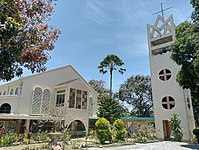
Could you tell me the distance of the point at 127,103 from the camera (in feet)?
137

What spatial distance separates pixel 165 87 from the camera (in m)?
21.5

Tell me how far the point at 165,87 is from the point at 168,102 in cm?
203

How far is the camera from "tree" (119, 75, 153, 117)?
39812 mm

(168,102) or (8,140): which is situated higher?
(168,102)

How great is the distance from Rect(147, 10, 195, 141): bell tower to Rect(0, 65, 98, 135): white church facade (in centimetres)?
995

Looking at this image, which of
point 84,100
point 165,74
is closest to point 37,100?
point 84,100

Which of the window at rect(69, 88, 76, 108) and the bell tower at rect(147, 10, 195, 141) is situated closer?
the bell tower at rect(147, 10, 195, 141)

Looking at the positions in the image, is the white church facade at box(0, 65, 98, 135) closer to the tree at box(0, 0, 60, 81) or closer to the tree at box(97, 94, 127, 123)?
the tree at box(97, 94, 127, 123)

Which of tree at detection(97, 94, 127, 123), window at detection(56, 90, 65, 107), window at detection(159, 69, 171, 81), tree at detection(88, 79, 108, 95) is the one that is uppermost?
tree at detection(88, 79, 108, 95)

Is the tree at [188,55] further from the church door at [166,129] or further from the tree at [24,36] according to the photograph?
the tree at [24,36]

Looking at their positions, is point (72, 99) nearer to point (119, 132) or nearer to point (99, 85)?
point (119, 132)

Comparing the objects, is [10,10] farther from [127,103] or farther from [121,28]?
[127,103]

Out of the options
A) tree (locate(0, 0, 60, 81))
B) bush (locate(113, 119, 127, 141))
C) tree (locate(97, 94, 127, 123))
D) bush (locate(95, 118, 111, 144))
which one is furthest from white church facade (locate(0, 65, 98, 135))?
tree (locate(0, 0, 60, 81))

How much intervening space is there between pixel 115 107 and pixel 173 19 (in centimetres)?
1670
